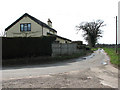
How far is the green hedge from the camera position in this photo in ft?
38.6

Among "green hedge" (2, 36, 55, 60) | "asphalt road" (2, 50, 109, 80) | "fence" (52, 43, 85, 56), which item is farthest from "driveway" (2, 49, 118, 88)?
"fence" (52, 43, 85, 56)

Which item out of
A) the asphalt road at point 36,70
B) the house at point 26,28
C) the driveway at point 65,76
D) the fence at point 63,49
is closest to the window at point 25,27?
the house at point 26,28

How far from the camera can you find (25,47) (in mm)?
12055

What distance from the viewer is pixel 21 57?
11.8m

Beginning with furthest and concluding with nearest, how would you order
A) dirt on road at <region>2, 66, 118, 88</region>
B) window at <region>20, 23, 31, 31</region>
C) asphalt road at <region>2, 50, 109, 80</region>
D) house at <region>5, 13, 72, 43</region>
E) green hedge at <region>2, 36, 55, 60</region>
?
window at <region>20, 23, 31, 31</region> < house at <region>5, 13, 72, 43</region> < green hedge at <region>2, 36, 55, 60</region> < asphalt road at <region>2, 50, 109, 80</region> < dirt on road at <region>2, 66, 118, 88</region>

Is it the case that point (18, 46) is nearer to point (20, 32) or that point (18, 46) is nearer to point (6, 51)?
point (6, 51)

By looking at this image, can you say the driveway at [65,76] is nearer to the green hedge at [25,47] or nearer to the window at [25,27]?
the green hedge at [25,47]

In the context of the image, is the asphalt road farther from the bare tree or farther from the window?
the bare tree

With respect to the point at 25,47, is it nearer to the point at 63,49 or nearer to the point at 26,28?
the point at 63,49

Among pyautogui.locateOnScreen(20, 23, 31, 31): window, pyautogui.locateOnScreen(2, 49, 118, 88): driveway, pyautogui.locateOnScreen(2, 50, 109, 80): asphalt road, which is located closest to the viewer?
pyautogui.locateOnScreen(2, 49, 118, 88): driveway

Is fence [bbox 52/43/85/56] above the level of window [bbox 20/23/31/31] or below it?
below

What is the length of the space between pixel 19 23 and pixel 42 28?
544cm

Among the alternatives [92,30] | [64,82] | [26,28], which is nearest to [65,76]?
[64,82]

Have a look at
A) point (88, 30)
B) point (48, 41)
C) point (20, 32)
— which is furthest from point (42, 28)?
point (88, 30)
